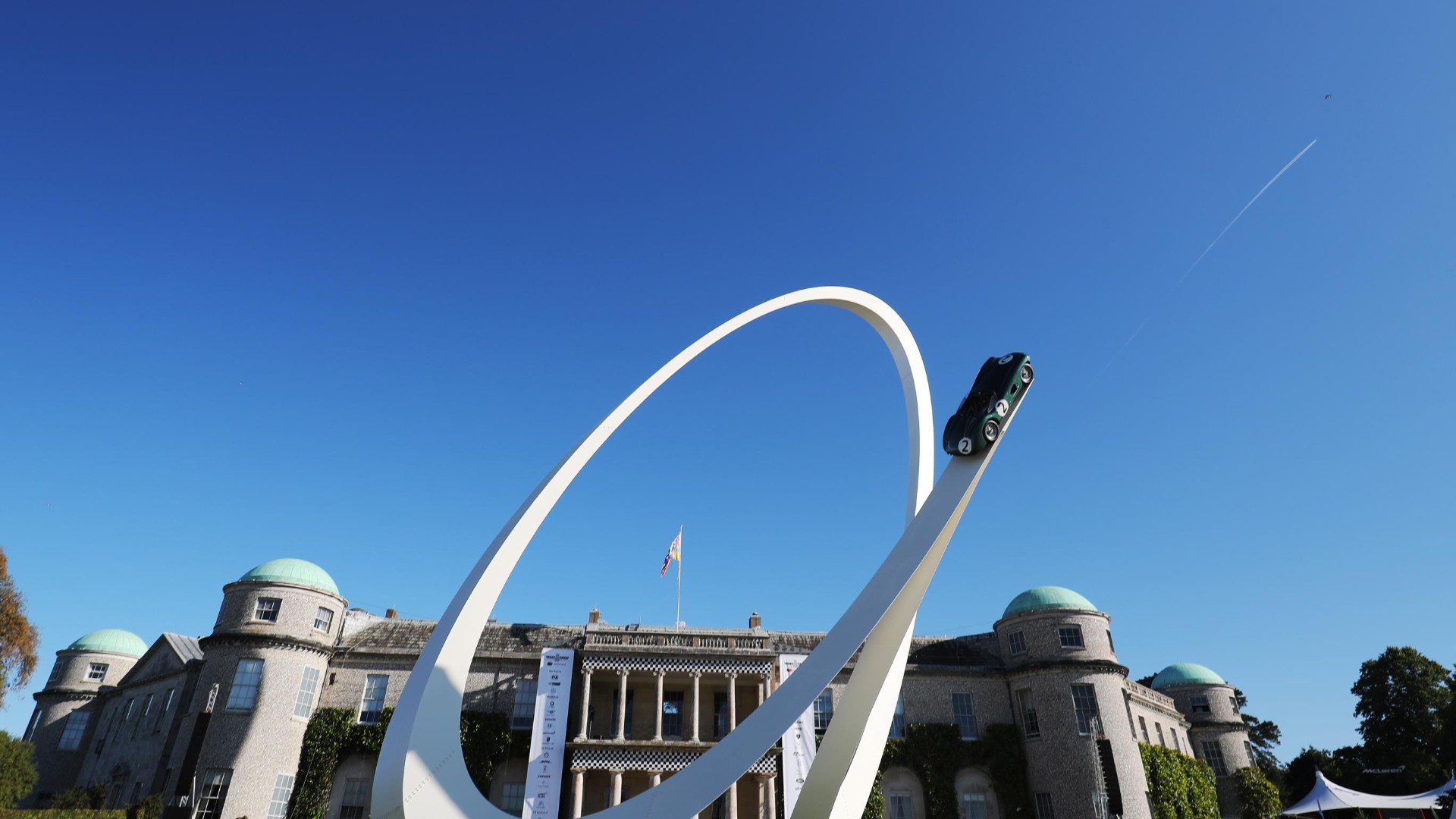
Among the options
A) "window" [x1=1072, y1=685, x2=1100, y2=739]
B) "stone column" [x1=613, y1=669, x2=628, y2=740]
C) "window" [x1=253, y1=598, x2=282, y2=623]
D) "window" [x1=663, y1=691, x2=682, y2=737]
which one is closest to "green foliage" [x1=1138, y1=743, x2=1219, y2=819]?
"window" [x1=1072, y1=685, x2=1100, y2=739]


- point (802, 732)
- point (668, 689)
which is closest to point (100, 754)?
point (668, 689)

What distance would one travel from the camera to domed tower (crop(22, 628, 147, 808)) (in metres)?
43.8

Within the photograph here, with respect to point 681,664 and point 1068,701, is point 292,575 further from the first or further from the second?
point 1068,701

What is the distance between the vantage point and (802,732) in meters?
34.2

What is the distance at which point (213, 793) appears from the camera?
1268 inches

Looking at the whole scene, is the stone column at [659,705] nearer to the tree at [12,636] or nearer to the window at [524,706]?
the window at [524,706]

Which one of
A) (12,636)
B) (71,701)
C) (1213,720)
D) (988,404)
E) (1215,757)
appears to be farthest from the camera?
(1213,720)

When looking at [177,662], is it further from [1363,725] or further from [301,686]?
[1363,725]

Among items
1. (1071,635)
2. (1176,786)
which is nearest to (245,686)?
(1071,635)

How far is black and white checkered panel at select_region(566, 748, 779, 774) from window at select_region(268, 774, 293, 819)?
1156cm

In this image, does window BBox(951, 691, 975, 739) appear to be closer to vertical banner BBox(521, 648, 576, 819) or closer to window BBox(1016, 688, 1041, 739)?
window BBox(1016, 688, 1041, 739)

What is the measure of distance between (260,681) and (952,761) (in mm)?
30749

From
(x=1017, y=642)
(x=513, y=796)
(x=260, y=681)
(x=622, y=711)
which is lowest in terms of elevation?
(x=513, y=796)

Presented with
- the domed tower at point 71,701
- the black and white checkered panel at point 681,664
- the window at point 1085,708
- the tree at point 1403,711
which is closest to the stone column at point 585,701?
the black and white checkered panel at point 681,664
